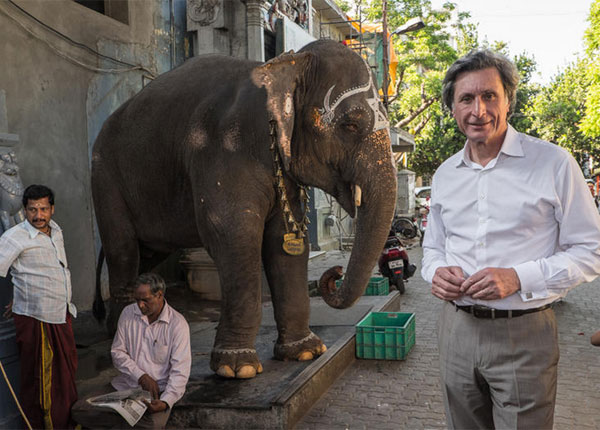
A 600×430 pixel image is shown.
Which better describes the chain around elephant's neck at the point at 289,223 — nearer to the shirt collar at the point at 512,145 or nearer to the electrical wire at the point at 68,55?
the shirt collar at the point at 512,145

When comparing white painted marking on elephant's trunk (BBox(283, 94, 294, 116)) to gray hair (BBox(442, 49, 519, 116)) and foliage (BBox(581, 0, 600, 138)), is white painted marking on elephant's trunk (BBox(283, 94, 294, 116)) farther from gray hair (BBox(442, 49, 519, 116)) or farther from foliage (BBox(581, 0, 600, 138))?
foliage (BBox(581, 0, 600, 138))

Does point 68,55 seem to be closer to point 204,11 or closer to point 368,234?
point 204,11

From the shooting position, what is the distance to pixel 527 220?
2135 mm

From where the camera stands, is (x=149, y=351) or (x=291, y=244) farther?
(x=291, y=244)

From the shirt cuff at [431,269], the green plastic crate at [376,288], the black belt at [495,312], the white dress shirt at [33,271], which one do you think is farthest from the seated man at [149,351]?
the green plastic crate at [376,288]

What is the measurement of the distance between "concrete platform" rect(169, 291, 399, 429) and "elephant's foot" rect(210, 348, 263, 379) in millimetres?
52

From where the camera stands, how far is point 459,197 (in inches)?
92.4

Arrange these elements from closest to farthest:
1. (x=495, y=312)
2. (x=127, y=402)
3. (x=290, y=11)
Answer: (x=495, y=312)
(x=127, y=402)
(x=290, y=11)

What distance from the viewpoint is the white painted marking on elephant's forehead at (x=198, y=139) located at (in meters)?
4.22

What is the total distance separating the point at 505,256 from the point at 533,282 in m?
0.16

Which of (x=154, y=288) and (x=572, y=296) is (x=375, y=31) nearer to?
(x=572, y=296)

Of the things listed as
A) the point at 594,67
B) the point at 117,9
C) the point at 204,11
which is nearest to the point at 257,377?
the point at 117,9

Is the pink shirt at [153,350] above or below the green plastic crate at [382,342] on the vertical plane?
above

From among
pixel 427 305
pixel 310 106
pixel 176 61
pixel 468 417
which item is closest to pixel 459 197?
pixel 468 417
